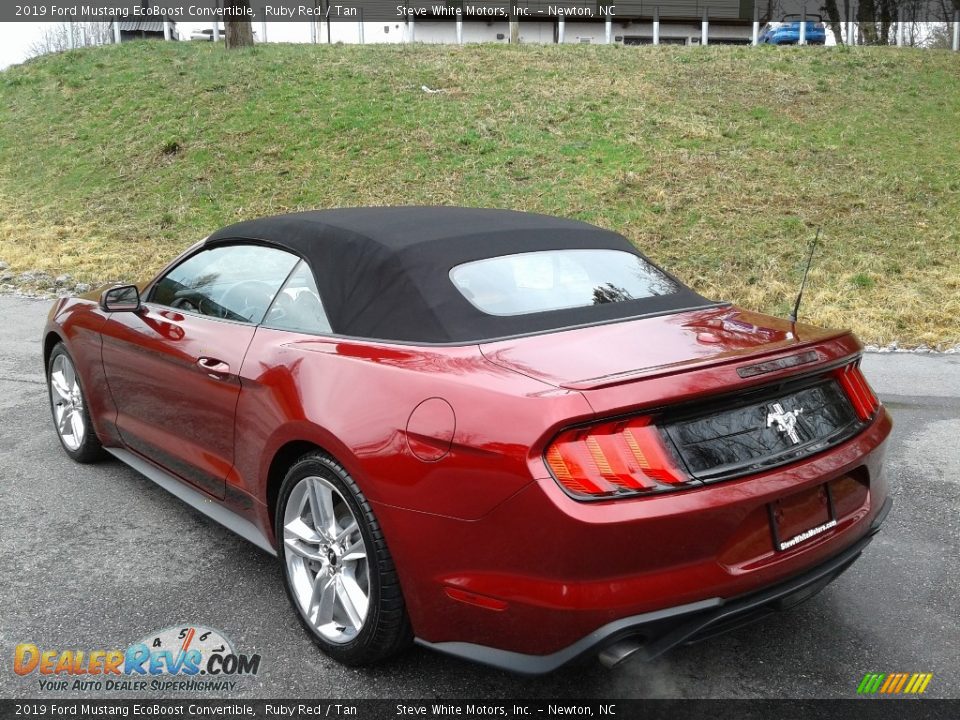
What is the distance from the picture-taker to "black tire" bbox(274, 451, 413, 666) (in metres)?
2.59

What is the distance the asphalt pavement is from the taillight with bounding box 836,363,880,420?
787mm

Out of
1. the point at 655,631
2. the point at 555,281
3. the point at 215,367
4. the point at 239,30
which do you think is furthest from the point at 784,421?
the point at 239,30

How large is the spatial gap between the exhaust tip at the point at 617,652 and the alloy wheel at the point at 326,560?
0.80 meters

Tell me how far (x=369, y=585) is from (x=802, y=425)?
1419 millimetres

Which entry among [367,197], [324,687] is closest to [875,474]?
[324,687]

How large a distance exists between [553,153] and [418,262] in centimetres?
1373

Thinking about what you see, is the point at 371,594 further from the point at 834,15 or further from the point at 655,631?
the point at 834,15

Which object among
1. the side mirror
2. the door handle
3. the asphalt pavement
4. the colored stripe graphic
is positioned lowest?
the asphalt pavement

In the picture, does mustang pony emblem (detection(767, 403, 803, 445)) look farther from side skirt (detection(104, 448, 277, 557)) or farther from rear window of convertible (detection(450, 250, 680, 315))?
side skirt (detection(104, 448, 277, 557))

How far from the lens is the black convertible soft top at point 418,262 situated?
9.54ft

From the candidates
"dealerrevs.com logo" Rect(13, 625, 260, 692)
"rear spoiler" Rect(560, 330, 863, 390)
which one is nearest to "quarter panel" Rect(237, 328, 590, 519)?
"rear spoiler" Rect(560, 330, 863, 390)

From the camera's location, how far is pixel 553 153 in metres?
16.3

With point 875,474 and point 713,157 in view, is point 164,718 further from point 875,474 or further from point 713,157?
point 713,157

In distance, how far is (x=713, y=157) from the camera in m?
15.8
